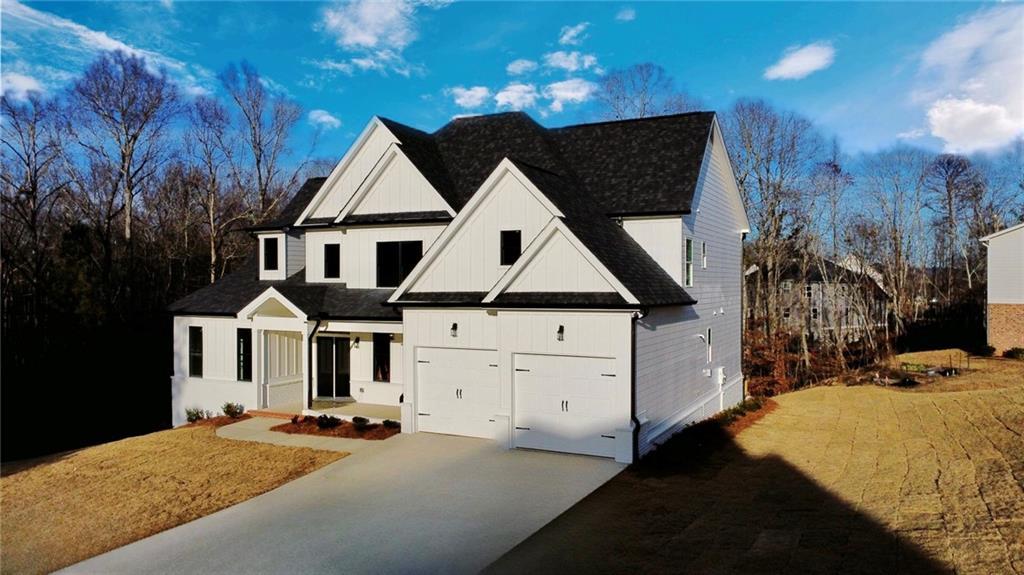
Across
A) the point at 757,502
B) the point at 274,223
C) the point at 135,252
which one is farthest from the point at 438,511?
the point at 135,252

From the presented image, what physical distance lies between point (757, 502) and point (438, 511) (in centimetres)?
520

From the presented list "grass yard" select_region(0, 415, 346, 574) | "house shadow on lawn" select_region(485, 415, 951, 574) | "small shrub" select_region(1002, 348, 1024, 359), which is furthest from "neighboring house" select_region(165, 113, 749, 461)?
"small shrub" select_region(1002, 348, 1024, 359)

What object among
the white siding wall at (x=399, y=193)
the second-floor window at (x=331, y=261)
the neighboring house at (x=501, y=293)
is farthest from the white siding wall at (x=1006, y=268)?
the second-floor window at (x=331, y=261)

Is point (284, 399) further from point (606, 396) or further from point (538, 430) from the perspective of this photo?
point (606, 396)

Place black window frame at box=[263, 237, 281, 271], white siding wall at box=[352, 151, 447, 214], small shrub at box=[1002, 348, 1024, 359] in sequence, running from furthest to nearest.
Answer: small shrub at box=[1002, 348, 1024, 359] → black window frame at box=[263, 237, 281, 271] → white siding wall at box=[352, 151, 447, 214]

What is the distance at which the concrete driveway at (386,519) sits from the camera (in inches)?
322

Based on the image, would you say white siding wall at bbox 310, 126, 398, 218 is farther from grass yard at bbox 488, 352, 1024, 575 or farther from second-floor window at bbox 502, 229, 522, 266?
grass yard at bbox 488, 352, 1024, 575

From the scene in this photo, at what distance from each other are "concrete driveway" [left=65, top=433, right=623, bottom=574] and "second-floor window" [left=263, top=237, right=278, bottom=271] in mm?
10420

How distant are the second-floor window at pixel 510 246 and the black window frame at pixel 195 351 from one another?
1112 cm

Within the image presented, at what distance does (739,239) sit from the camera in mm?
22609

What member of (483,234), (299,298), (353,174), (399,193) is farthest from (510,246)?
(353,174)

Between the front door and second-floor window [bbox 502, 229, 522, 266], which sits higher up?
second-floor window [bbox 502, 229, 522, 266]

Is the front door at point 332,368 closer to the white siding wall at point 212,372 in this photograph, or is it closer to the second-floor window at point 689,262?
the white siding wall at point 212,372

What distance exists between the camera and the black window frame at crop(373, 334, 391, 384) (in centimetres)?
1862
